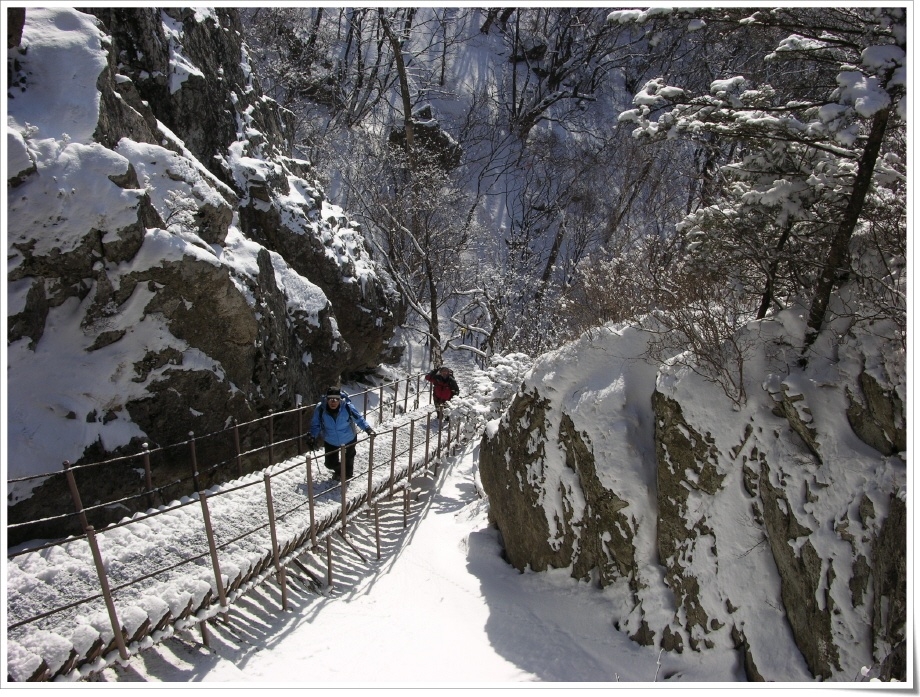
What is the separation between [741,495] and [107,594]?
17.9ft

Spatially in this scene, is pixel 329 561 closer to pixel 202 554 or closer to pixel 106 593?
pixel 202 554

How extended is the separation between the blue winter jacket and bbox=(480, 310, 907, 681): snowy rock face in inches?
94.8

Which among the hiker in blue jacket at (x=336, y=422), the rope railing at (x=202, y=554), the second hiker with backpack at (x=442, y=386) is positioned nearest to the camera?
the rope railing at (x=202, y=554)

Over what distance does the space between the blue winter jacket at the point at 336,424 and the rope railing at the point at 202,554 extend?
2.04 ft

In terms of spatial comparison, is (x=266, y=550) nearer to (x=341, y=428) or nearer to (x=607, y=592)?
(x=341, y=428)

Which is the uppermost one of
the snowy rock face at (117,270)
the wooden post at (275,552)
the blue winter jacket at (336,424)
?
the snowy rock face at (117,270)

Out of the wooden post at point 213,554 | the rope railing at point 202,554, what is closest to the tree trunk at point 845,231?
the rope railing at point 202,554

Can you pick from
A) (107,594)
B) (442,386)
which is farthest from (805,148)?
(442,386)

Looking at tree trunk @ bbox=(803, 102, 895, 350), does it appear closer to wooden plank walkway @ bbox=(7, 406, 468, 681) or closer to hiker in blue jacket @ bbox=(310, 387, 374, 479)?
hiker in blue jacket @ bbox=(310, 387, 374, 479)

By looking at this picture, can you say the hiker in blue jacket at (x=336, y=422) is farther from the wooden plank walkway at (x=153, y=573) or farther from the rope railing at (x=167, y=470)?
the wooden plank walkway at (x=153, y=573)

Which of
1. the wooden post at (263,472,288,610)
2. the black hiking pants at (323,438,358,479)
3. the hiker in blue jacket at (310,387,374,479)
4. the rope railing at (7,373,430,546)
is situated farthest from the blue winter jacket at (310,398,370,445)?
the wooden post at (263,472,288,610)

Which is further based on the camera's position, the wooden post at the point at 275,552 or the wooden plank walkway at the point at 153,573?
the wooden post at the point at 275,552

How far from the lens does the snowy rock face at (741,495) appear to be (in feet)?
14.0

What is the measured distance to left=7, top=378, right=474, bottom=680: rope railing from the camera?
3977 mm
